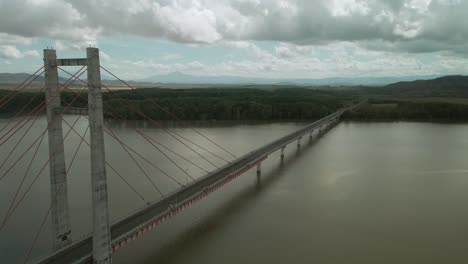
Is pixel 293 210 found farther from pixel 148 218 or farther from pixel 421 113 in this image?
pixel 421 113

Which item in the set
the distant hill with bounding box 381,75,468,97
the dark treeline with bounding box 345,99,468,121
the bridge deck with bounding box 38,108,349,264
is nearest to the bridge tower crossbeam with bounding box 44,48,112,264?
the bridge deck with bounding box 38,108,349,264

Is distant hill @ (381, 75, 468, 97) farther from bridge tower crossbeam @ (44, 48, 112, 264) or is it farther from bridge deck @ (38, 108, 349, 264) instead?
bridge tower crossbeam @ (44, 48, 112, 264)

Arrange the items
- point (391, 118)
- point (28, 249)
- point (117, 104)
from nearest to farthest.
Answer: point (28, 249)
point (117, 104)
point (391, 118)

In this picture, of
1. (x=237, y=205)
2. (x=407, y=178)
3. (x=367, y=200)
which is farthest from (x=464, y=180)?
(x=237, y=205)

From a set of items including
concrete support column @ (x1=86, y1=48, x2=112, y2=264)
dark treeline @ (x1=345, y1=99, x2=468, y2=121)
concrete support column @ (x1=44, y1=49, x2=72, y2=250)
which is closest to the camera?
concrete support column @ (x1=86, y1=48, x2=112, y2=264)

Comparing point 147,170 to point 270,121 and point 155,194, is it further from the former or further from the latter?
point 270,121

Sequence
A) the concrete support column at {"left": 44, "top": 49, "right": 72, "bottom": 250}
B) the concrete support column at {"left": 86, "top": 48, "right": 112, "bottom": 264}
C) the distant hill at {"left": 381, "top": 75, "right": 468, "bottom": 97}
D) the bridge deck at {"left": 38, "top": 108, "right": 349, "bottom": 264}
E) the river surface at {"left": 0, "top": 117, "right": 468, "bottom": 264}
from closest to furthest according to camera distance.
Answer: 1. the concrete support column at {"left": 86, "top": 48, "right": 112, "bottom": 264}
2. the bridge deck at {"left": 38, "top": 108, "right": 349, "bottom": 264}
3. the concrete support column at {"left": 44, "top": 49, "right": 72, "bottom": 250}
4. the river surface at {"left": 0, "top": 117, "right": 468, "bottom": 264}
5. the distant hill at {"left": 381, "top": 75, "right": 468, "bottom": 97}

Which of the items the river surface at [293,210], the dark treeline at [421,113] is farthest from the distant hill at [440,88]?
the river surface at [293,210]
